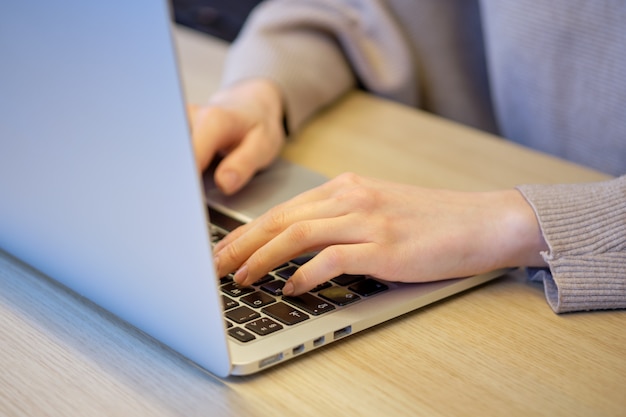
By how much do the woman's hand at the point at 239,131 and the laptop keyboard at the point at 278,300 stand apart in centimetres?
21

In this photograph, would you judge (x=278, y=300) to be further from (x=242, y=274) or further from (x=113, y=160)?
(x=113, y=160)

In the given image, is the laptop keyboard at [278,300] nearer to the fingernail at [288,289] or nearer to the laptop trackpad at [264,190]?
the fingernail at [288,289]

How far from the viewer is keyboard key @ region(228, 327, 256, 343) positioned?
0.57m

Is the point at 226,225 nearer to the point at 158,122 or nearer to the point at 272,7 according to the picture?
the point at 158,122

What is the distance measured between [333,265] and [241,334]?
9 cm

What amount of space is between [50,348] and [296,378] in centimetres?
18

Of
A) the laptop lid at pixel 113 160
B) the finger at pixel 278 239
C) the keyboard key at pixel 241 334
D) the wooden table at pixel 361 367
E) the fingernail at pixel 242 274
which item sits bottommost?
the wooden table at pixel 361 367

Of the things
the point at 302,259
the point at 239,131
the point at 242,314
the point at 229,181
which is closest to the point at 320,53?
the point at 239,131

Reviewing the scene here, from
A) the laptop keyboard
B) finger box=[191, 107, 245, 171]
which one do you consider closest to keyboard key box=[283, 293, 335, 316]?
the laptop keyboard

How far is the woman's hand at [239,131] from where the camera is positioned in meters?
0.88

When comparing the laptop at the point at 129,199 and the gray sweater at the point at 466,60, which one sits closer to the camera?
the laptop at the point at 129,199

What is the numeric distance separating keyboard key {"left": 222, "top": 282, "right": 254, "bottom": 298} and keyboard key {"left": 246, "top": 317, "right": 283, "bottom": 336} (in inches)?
1.8

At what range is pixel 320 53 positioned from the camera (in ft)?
3.78

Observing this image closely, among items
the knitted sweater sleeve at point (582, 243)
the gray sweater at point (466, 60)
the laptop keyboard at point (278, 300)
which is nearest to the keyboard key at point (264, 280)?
the laptop keyboard at point (278, 300)
